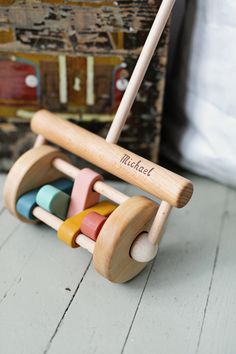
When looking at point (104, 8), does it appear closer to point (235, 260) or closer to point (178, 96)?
point (178, 96)

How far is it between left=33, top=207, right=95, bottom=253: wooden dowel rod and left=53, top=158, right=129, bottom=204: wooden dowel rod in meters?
0.07

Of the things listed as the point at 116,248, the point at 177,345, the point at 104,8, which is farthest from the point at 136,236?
the point at 104,8

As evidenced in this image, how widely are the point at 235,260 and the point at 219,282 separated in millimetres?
63

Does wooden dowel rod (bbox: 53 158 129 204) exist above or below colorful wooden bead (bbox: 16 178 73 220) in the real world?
above

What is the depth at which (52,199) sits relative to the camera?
2.12ft

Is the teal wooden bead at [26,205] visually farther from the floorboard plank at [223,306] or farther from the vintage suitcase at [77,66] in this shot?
the floorboard plank at [223,306]

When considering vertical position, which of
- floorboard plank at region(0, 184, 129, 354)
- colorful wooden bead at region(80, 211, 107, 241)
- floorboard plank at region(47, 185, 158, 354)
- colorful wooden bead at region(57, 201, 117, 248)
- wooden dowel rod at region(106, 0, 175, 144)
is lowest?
floorboard plank at region(47, 185, 158, 354)

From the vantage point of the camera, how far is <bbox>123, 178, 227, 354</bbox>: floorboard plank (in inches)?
21.3

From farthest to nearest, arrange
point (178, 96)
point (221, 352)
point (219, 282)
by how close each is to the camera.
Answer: point (178, 96), point (219, 282), point (221, 352)

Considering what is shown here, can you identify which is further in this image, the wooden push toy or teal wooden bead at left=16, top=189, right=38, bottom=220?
teal wooden bead at left=16, top=189, right=38, bottom=220

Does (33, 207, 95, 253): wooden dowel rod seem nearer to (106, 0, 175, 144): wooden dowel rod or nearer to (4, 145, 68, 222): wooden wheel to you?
(4, 145, 68, 222): wooden wheel

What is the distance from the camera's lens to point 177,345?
1.75 ft

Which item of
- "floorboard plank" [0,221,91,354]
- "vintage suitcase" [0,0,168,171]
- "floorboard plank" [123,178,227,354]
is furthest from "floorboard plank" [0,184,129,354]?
"vintage suitcase" [0,0,168,171]

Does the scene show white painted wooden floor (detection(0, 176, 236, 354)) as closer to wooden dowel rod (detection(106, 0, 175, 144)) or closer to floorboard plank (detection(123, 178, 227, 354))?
floorboard plank (detection(123, 178, 227, 354))
